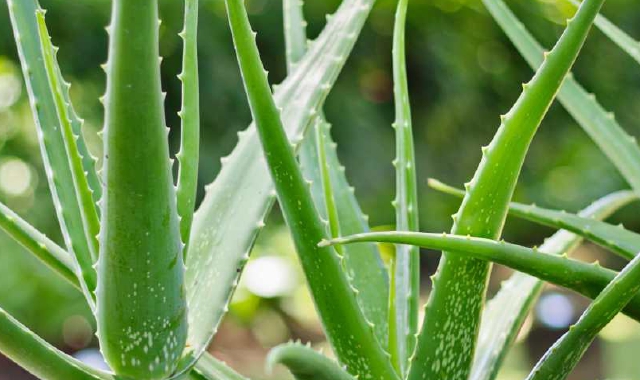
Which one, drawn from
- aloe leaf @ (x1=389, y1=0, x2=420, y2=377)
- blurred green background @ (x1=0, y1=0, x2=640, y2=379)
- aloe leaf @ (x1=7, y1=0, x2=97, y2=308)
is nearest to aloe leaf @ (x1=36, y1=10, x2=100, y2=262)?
aloe leaf @ (x1=7, y1=0, x2=97, y2=308)

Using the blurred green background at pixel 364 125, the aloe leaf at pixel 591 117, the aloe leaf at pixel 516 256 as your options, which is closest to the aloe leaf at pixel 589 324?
the aloe leaf at pixel 516 256

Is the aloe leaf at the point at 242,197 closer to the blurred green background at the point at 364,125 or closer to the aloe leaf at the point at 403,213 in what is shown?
the aloe leaf at the point at 403,213

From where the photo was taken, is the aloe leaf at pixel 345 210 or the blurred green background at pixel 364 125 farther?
the blurred green background at pixel 364 125

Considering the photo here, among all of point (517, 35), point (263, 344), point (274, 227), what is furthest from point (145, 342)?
point (263, 344)

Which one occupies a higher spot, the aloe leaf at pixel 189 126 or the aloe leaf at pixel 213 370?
the aloe leaf at pixel 189 126

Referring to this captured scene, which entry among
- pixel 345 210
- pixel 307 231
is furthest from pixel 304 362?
pixel 345 210

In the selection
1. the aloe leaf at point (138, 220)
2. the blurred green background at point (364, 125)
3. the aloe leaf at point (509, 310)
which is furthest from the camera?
the blurred green background at point (364, 125)

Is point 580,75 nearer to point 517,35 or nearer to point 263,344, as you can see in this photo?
point 263,344
